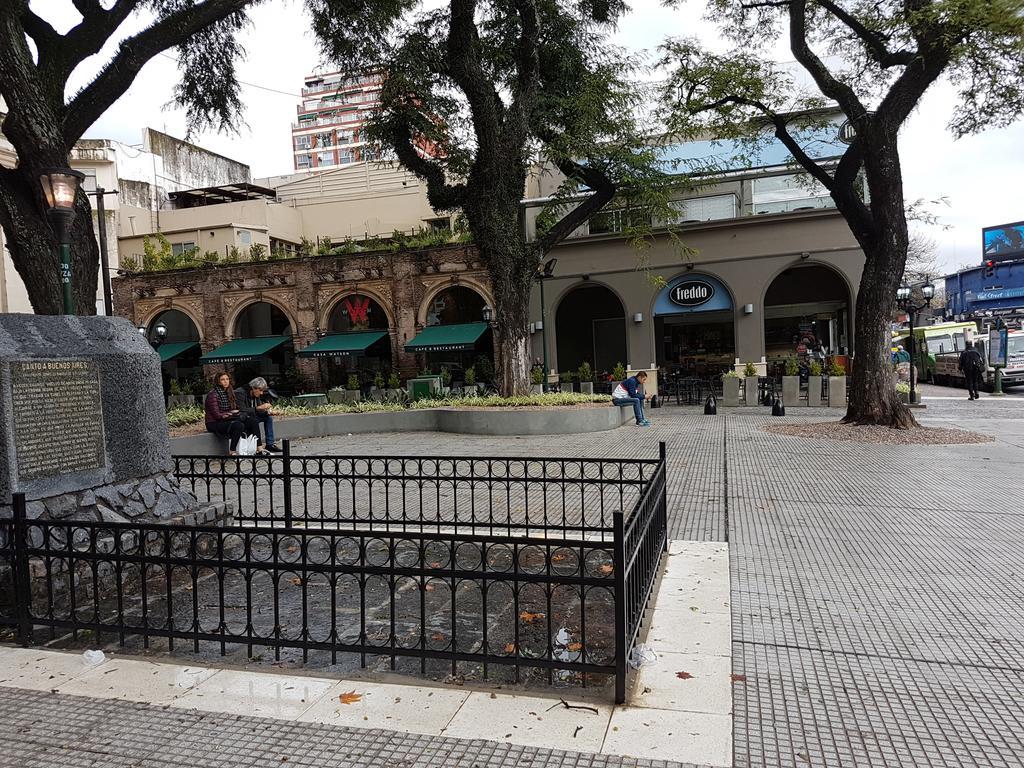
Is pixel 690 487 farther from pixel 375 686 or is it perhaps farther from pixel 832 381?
pixel 832 381

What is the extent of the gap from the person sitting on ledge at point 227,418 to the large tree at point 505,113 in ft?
22.9

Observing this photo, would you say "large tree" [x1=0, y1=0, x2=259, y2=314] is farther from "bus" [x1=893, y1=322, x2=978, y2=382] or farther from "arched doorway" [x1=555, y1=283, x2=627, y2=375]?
"bus" [x1=893, y1=322, x2=978, y2=382]

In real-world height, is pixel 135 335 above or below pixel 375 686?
above

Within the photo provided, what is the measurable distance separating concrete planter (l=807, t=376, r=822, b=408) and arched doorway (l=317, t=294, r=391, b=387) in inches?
627

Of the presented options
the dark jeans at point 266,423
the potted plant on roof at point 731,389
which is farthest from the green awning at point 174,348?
the potted plant on roof at point 731,389

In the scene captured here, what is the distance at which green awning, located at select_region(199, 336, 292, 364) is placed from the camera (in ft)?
93.3

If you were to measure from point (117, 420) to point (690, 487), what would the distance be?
6841mm

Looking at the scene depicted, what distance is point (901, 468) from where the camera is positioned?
414 inches

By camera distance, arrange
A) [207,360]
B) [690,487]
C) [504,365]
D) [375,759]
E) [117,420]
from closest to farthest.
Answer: [375,759]
[117,420]
[690,487]
[504,365]
[207,360]

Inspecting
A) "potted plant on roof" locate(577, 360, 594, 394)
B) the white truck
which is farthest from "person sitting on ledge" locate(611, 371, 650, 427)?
the white truck

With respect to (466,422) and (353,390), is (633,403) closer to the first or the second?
(466,422)

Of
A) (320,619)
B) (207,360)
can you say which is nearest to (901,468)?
(320,619)

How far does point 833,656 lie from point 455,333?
2292 centimetres

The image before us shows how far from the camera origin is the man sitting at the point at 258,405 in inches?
505
